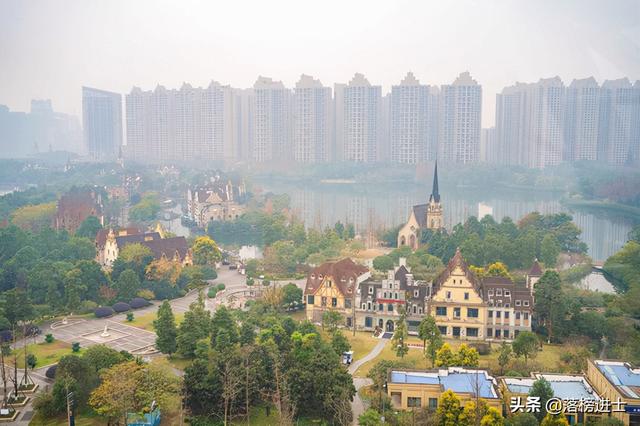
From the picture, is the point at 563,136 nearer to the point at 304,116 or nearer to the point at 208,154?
the point at 304,116

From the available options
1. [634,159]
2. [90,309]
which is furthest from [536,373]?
[634,159]

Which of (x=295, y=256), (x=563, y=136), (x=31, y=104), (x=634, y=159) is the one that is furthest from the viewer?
(x=563, y=136)

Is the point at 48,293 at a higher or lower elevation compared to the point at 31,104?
lower

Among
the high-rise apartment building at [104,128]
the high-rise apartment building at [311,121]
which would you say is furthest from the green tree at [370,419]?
the high-rise apartment building at [311,121]

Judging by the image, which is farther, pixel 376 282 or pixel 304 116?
pixel 304 116

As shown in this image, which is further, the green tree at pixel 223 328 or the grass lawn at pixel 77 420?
the green tree at pixel 223 328

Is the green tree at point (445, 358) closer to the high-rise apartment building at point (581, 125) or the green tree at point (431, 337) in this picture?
the green tree at point (431, 337)

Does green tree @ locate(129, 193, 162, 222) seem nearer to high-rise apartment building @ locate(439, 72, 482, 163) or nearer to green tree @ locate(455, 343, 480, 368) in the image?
green tree @ locate(455, 343, 480, 368)
